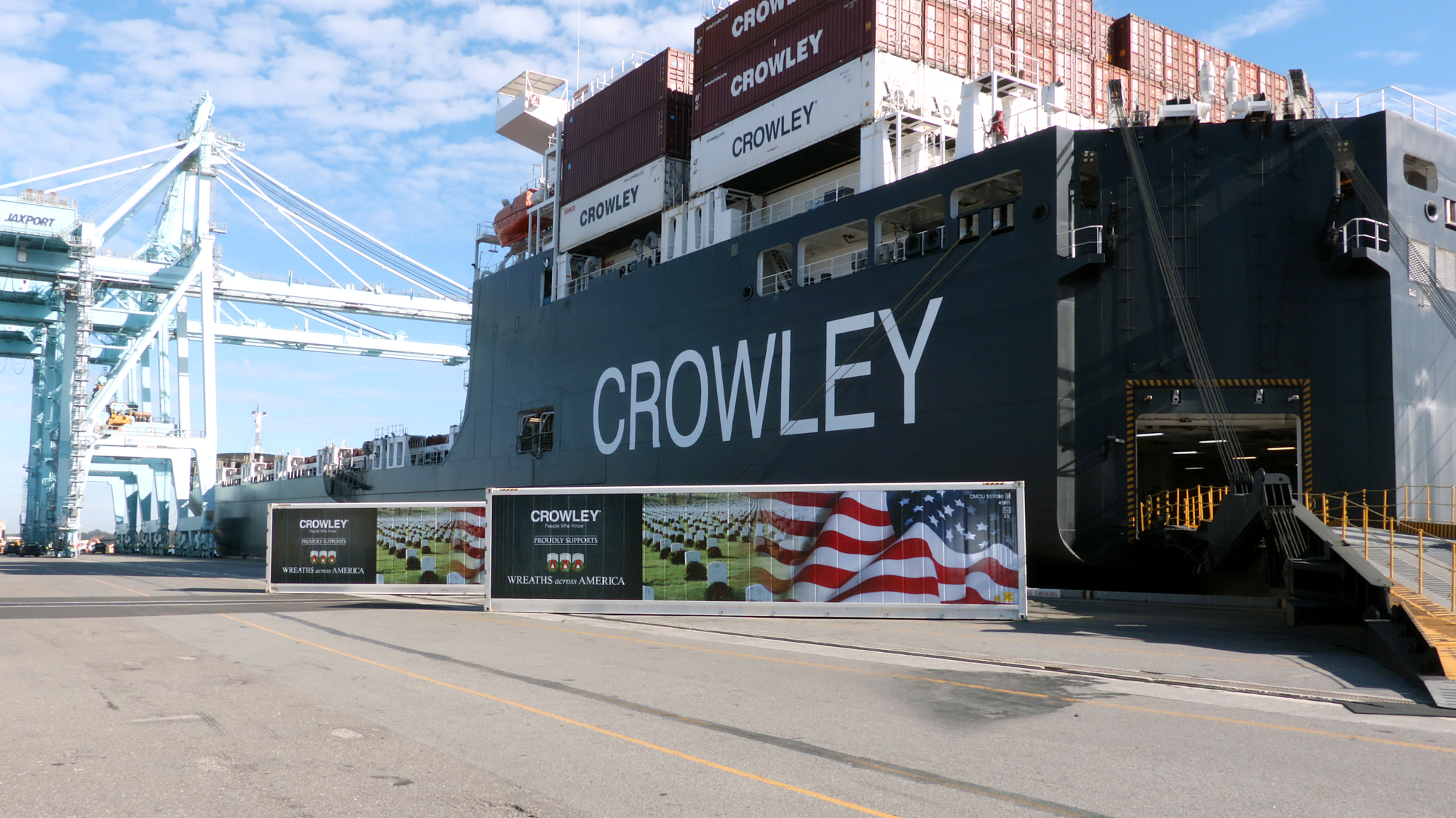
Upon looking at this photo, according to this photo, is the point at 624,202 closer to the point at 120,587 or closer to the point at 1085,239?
the point at 1085,239

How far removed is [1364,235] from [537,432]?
2233 cm

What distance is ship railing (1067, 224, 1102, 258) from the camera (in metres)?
17.7

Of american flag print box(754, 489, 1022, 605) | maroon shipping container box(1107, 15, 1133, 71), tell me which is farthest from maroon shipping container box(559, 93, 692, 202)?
american flag print box(754, 489, 1022, 605)

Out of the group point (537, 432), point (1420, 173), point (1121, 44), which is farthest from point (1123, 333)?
point (537, 432)

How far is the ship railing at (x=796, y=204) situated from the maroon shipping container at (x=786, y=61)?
2374 millimetres

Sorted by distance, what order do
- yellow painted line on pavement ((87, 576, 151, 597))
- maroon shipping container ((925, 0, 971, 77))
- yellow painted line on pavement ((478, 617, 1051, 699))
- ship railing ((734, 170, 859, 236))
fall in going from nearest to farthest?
yellow painted line on pavement ((478, 617, 1051, 699)), maroon shipping container ((925, 0, 971, 77)), yellow painted line on pavement ((87, 576, 151, 597)), ship railing ((734, 170, 859, 236))

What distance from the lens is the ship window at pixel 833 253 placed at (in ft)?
73.3

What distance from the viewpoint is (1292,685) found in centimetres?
986

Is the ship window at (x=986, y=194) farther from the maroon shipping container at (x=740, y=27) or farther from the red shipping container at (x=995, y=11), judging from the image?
the maroon shipping container at (x=740, y=27)

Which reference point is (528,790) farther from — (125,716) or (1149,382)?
(1149,382)

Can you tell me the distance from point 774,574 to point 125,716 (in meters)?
10.7

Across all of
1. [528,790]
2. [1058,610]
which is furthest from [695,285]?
[528,790]

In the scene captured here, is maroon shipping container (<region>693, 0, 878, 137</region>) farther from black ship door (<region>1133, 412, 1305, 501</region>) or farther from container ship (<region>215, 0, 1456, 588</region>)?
black ship door (<region>1133, 412, 1305, 501</region>)

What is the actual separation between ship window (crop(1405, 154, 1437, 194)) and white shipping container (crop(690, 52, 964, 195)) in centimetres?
863
